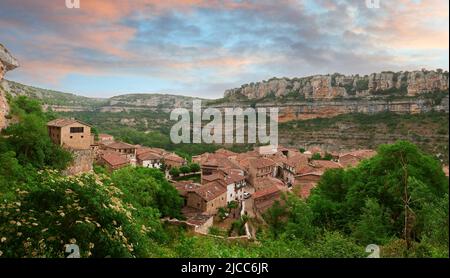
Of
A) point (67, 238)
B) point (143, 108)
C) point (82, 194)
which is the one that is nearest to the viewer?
point (67, 238)

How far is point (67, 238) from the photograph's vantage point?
4754 mm

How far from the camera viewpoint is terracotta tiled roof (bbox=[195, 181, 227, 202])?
78.4 feet

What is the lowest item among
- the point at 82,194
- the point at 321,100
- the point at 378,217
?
the point at 378,217

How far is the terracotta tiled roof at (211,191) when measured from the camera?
78.4ft

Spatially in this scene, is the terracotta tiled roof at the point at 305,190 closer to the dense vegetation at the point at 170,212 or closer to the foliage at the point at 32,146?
the dense vegetation at the point at 170,212

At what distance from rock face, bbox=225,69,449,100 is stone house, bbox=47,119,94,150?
6677 cm

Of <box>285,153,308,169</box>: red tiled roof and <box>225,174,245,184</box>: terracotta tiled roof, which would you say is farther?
<box>285,153,308,169</box>: red tiled roof

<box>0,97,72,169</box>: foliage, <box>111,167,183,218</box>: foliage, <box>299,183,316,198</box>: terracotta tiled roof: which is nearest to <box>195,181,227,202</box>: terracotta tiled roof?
<box>111,167,183,218</box>: foliage

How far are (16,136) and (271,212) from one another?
13.2m

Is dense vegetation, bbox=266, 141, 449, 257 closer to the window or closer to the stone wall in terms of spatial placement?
the stone wall
